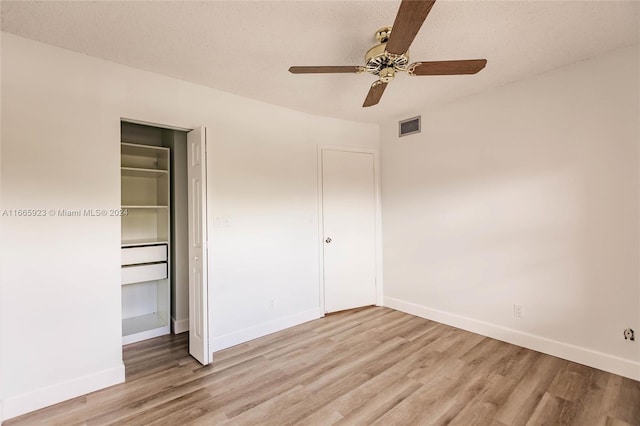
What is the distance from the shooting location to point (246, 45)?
2.14 metres

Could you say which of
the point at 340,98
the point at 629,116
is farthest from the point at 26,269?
the point at 629,116

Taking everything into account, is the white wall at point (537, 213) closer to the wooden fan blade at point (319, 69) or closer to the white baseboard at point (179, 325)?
the wooden fan blade at point (319, 69)

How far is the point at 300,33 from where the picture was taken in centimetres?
201

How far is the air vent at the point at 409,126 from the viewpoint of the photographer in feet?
11.9

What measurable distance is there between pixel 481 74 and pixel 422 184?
51.6 inches

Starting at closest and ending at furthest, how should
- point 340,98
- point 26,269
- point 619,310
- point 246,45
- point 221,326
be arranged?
point 26,269 → point 246,45 → point 619,310 → point 221,326 → point 340,98

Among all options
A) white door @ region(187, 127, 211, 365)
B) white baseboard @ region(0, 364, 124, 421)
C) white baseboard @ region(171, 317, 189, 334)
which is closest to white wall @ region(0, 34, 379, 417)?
white baseboard @ region(0, 364, 124, 421)

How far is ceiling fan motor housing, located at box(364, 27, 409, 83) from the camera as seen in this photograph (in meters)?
1.86

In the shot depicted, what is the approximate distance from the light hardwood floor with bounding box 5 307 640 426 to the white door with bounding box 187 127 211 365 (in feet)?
0.64

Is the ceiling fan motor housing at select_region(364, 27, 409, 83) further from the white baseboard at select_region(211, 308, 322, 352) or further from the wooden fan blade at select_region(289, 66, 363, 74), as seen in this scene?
the white baseboard at select_region(211, 308, 322, 352)

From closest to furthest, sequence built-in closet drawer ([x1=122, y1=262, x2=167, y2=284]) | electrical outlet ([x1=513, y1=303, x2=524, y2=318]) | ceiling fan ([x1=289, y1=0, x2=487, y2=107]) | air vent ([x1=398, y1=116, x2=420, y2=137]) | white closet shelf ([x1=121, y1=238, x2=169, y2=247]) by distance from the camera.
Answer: ceiling fan ([x1=289, y1=0, x2=487, y2=107])
electrical outlet ([x1=513, y1=303, x2=524, y2=318])
built-in closet drawer ([x1=122, y1=262, x2=167, y2=284])
white closet shelf ([x1=121, y1=238, x2=169, y2=247])
air vent ([x1=398, y1=116, x2=420, y2=137])

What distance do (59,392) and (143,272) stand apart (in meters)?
1.20

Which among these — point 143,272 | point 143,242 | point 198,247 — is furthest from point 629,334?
point 143,242

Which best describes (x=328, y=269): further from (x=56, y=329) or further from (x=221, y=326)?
(x=56, y=329)
